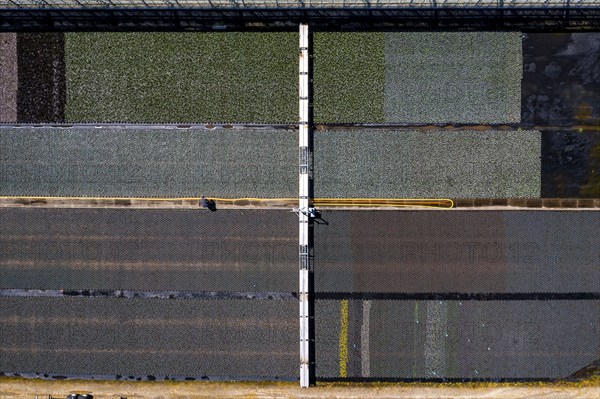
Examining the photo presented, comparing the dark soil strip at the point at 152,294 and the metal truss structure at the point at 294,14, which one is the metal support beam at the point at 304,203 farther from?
the metal truss structure at the point at 294,14

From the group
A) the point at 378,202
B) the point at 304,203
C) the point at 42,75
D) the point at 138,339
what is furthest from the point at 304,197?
the point at 42,75

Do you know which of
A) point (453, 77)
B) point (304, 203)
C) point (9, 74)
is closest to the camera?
point (304, 203)

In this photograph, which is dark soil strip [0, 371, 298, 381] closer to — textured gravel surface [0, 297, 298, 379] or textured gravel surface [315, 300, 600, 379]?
textured gravel surface [0, 297, 298, 379]

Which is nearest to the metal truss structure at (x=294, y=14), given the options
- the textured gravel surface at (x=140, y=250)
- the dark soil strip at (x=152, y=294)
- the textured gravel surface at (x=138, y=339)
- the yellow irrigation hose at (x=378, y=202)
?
the yellow irrigation hose at (x=378, y=202)

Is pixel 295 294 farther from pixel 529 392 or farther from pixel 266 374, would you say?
pixel 529 392

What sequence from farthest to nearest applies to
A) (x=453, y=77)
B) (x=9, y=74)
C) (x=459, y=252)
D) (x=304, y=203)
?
(x=9, y=74)
(x=453, y=77)
(x=459, y=252)
(x=304, y=203)

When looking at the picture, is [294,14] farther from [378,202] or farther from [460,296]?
[460,296]
